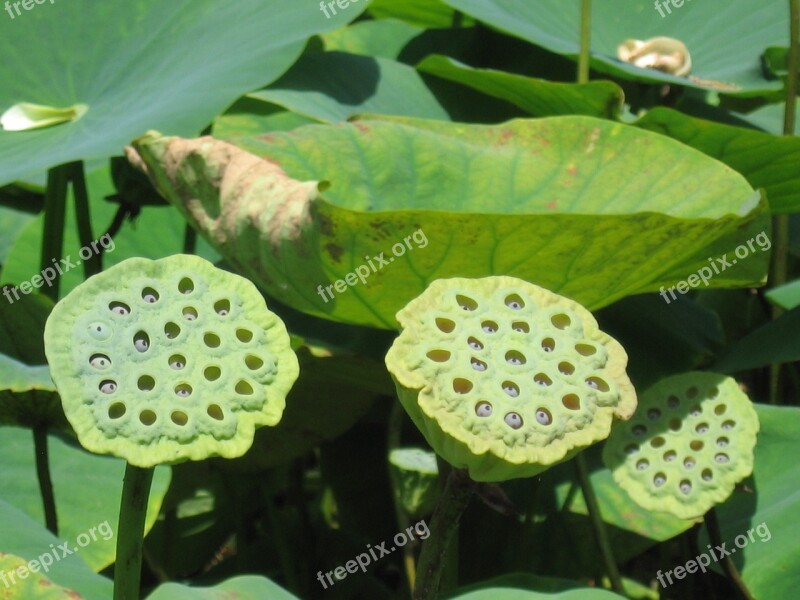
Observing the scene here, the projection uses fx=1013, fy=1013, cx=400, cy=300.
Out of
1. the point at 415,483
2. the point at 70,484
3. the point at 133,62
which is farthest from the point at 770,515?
the point at 133,62

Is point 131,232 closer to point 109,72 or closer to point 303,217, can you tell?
point 109,72

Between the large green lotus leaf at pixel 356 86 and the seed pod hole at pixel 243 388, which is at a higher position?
the seed pod hole at pixel 243 388

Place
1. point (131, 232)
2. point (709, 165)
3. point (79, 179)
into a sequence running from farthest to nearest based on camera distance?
point (131, 232) → point (79, 179) → point (709, 165)

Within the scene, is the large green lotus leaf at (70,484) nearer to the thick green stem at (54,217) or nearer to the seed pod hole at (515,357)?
the thick green stem at (54,217)

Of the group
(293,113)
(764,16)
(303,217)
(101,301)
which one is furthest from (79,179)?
(764,16)

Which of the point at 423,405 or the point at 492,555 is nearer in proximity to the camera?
the point at 423,405

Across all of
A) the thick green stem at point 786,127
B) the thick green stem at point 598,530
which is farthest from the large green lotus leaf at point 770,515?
the thick green stem at point 786,127
